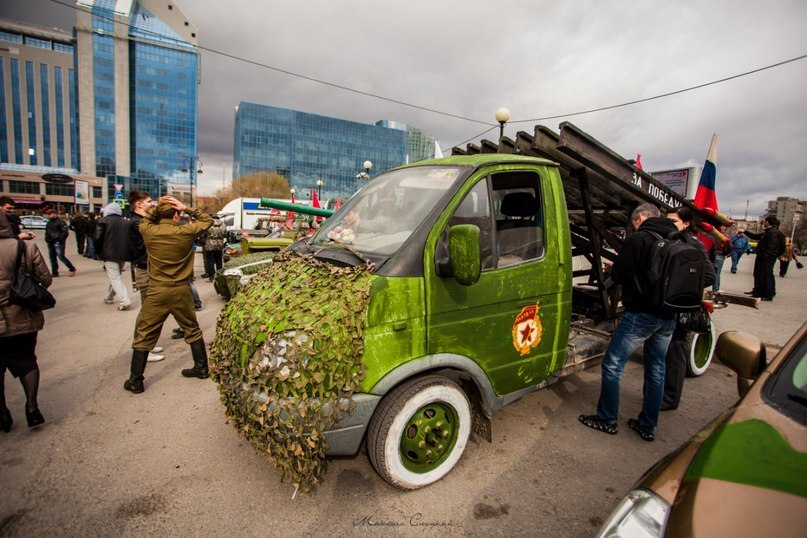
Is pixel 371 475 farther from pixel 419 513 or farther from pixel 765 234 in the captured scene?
pixel 765 234

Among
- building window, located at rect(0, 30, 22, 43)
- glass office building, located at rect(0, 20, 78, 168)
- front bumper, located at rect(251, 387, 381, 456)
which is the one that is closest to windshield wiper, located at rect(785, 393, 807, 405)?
front bumper, located at rect(251, 387, 381, 456)

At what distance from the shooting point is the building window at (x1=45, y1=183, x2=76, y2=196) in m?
71.8

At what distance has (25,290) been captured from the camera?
10.4 ft

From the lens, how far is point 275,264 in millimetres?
3213

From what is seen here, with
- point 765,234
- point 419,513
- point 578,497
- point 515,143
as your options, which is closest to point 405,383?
point 419,513

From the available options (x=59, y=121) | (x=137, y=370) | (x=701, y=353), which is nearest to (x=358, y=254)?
(x=137, y=370)

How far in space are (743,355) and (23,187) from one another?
9941 centimetres

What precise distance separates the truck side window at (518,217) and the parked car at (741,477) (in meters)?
1.60

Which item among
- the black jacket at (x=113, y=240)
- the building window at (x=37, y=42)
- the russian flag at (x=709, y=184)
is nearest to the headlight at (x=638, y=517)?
the russian flag at (x=709, y=184)

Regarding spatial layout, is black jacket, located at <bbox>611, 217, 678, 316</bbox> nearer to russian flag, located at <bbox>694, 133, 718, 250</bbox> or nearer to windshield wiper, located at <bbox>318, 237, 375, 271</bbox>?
windshield wiper, located at <bbox>318, 237, 375, 271</bbox>

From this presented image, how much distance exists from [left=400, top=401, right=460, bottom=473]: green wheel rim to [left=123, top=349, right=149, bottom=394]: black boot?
10.4 feet

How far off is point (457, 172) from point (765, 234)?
11013mm

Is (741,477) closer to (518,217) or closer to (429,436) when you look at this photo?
(429,436)

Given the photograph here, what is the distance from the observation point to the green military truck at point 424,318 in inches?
90.7
